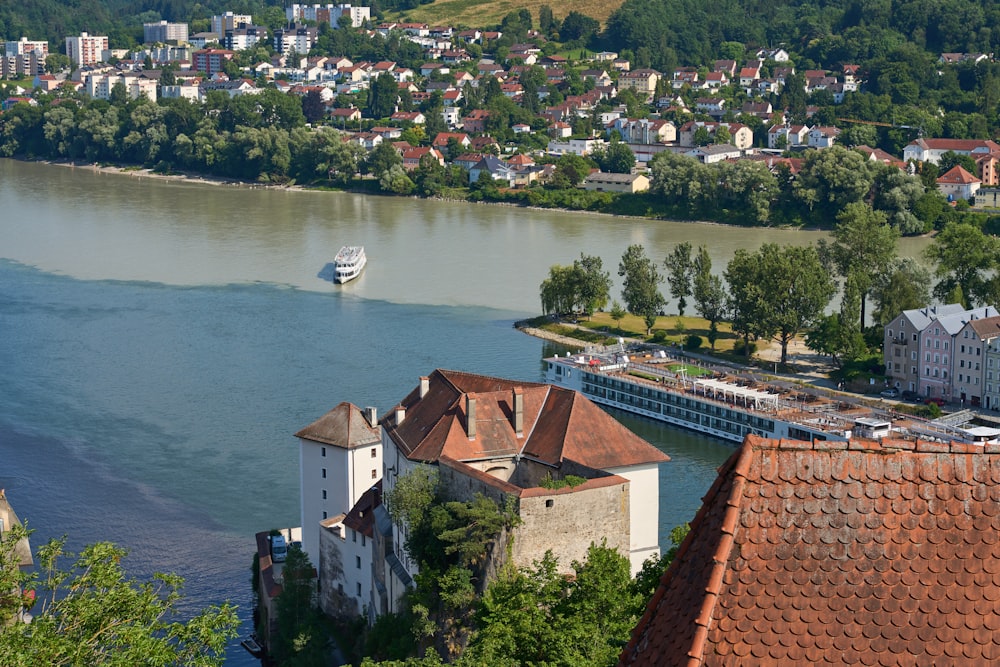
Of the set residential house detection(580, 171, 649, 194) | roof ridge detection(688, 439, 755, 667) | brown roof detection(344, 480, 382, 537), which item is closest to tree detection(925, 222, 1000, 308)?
brown roof detection(344, 480, 382, 537)

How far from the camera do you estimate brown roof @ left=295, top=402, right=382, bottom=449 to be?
15.7 m

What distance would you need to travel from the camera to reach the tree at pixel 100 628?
566cm

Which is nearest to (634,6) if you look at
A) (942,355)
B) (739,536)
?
(942,355)

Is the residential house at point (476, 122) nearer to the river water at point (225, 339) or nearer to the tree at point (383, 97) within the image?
the tree at point (383, 97)

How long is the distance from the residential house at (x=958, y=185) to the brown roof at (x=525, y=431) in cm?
3161

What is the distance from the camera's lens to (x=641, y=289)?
29422mm

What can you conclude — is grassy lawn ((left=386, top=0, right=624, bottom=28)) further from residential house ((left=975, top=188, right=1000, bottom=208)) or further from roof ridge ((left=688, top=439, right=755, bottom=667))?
roof ridge ((left=688, top=439, right=755, bottom=667))

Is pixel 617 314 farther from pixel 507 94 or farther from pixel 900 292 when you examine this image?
pixel 507 94

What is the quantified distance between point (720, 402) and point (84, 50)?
71.3 meters

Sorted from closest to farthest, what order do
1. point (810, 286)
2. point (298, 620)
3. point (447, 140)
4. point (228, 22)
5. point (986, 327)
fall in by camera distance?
point (298, 620) < point (986, 327) < point (810, 286) < point (447, 140) < point (228, 22)

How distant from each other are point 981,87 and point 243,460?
42.5 m

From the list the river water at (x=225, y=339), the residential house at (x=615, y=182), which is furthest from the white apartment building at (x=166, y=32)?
the residential house at (x=615, y=182)

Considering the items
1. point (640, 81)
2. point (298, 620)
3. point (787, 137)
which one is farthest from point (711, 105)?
point (298, 620)

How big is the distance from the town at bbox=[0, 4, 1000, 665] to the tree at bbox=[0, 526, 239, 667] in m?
0.04
